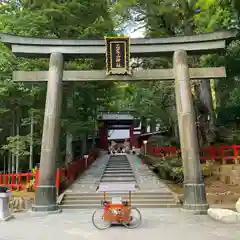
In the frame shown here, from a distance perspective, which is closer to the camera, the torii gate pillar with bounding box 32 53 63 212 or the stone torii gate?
the torii gate pillar with bounding box 32 53 63 212

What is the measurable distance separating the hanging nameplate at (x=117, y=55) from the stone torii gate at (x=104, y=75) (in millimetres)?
282

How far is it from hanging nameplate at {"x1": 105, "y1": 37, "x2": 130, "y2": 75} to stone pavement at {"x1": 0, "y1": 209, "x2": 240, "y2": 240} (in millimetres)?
5611

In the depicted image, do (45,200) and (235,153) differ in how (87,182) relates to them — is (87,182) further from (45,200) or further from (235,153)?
(235,153)

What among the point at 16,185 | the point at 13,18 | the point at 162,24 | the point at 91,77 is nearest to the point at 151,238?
the point at 91,77

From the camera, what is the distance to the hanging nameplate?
496 inches

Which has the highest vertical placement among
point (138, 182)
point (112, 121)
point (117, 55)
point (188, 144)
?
point (112, 121)

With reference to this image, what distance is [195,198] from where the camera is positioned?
11.2 meters

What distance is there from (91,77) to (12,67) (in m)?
5.87

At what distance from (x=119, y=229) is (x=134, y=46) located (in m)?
7.44

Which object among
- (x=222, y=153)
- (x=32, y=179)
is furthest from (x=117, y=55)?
(x=222, y=153)

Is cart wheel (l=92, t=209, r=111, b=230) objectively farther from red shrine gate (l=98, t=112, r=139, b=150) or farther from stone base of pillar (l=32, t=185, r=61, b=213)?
red shrine gate (l=98, t=112, r=139, b=150)

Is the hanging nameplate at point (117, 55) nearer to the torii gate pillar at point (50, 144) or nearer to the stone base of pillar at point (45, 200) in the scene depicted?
the torii gate pillar at point (50, 144)

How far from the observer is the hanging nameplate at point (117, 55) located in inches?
496

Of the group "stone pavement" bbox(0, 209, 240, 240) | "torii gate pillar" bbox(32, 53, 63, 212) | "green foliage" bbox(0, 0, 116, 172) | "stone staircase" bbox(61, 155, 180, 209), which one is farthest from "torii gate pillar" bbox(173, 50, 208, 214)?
"green foliage" bbox(0, 0, 116, 172)
